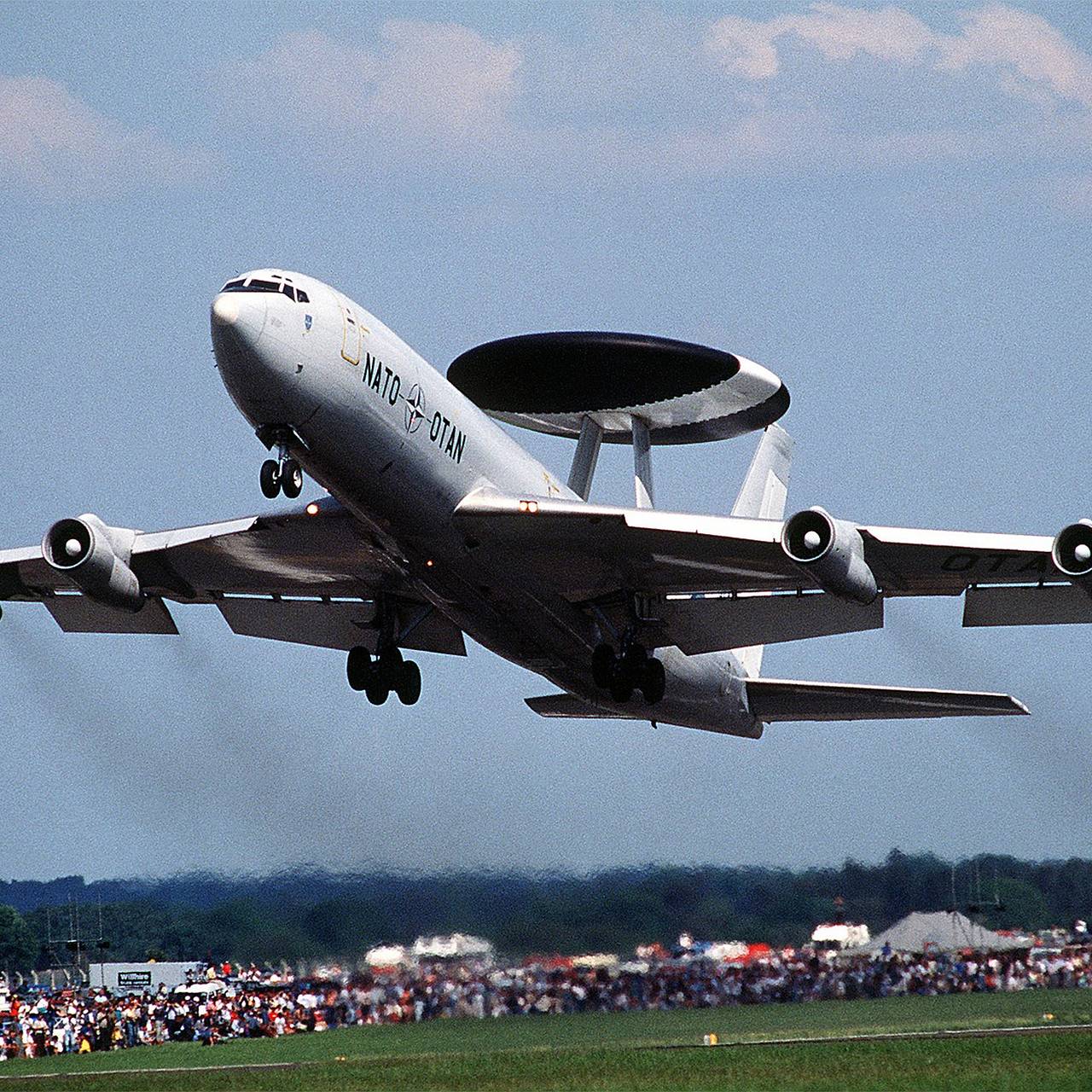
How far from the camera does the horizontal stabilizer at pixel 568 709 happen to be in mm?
36281

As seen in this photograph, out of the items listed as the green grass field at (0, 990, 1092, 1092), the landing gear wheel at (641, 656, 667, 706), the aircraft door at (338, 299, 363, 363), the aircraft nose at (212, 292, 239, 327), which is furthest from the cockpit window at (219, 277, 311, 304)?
the green grass field at (0, 990, 1092, 1092)

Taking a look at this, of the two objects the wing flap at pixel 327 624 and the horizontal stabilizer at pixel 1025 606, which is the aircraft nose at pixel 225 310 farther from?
the horizontal stabilizer at pixel 1025 606

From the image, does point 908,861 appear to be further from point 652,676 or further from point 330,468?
point 330,468

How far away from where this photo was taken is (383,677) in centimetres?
3375

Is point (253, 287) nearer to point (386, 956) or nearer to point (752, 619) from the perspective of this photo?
point (386, 956)

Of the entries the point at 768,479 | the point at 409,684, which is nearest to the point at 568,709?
the point at 409,684

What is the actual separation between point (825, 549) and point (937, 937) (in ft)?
25.0

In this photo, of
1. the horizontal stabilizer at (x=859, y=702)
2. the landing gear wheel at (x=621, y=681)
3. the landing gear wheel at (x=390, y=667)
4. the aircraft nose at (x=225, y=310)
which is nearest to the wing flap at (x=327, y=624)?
the landing gear wheel at (x=390, y=667)

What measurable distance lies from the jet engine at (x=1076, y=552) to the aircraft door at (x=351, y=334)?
10.8 meters

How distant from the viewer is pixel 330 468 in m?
26.3

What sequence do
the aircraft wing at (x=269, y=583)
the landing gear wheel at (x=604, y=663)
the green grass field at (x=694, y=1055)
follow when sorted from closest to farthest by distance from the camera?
the green grass field at (x=694, y=1055) < the aircraft wing at (x=269, y=583) < the landing gear wheel at (x=604, y=663)

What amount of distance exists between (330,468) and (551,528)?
4.02m

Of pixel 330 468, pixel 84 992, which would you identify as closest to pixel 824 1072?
pixel 330 468

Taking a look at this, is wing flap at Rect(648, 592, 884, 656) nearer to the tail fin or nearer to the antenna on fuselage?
the antenna on fuselage
